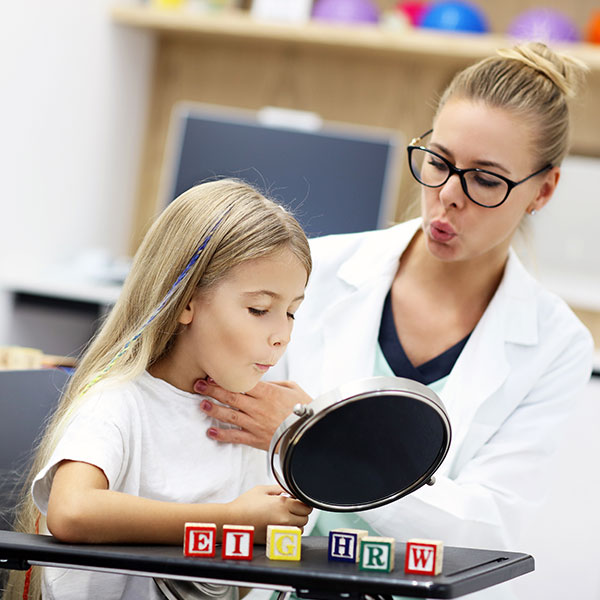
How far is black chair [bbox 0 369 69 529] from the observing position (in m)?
1.27

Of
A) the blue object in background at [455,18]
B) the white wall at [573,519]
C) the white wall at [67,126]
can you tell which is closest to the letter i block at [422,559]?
the white wall at [573,519]

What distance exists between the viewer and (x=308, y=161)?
2.98 metres

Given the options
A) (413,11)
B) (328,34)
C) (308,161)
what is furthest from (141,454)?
(413,11)

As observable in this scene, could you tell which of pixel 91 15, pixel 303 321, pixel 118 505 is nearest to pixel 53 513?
pixel 118 505

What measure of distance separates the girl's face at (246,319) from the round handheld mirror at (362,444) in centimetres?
20

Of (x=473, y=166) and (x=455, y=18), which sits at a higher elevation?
(x=455, y=18)

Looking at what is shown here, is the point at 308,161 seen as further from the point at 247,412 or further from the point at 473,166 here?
the point at 247,412

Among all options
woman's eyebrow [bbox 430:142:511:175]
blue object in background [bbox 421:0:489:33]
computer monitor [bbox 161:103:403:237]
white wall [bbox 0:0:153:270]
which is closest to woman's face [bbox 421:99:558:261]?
woman's eyebrow [bbox 430:142:511:175]

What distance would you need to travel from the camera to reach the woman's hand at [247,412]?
1.16m

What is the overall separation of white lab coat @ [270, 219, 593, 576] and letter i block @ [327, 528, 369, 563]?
0.42m

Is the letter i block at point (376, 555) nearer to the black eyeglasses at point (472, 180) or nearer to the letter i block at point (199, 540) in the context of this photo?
the letter i block at point (199, 540)

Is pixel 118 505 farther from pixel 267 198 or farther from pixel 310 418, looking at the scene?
pixel 267 198

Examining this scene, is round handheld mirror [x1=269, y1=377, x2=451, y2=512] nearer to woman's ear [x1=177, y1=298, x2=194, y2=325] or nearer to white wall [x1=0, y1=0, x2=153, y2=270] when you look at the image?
woman's ear [x1=177, y1=298, x2=194, y2=325]

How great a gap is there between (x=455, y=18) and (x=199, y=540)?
2.40m
